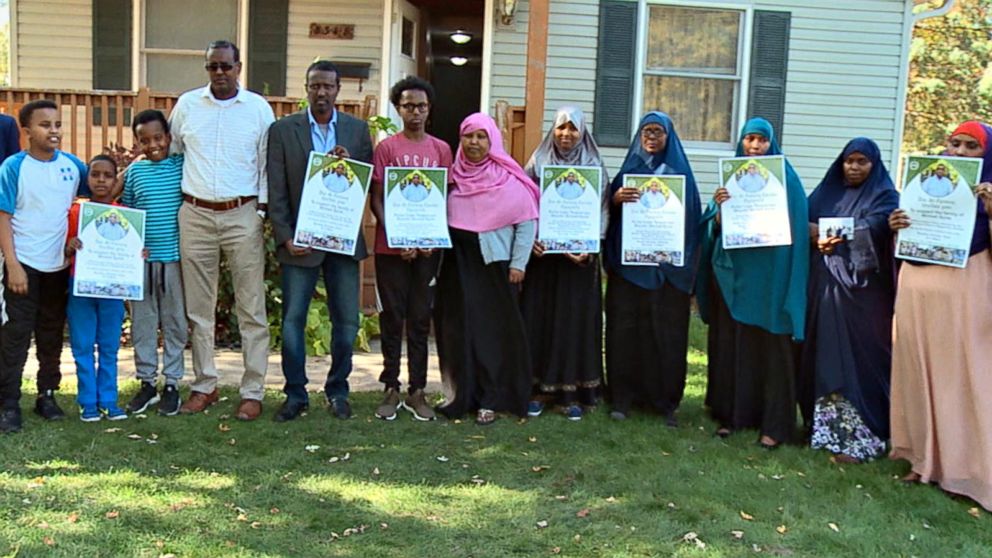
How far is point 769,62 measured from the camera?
33.2 ft

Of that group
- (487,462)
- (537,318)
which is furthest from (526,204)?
(487,462)

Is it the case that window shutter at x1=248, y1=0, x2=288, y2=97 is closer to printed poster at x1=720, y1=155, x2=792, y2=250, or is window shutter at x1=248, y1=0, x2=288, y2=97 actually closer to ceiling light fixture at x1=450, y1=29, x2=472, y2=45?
ceiling light fixture at x1=450, y1=29, x2=472, y2=45

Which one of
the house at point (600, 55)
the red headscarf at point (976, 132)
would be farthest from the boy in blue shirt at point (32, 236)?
the house at point (600, 55)

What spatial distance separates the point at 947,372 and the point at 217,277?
3714 millimetres

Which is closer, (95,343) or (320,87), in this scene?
(320,87)

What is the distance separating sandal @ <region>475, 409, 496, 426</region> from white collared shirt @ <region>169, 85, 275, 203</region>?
167 cm

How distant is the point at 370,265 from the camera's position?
7.84 meters

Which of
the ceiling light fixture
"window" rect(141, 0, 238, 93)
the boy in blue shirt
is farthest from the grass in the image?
the ceiling light fixture

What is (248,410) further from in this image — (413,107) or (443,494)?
(413,107)

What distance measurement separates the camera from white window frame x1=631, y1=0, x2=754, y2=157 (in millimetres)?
9992

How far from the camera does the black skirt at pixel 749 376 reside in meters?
4.67

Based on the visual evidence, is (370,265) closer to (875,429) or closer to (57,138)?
(57,138)

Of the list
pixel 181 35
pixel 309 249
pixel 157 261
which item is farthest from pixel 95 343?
pixel 181 35

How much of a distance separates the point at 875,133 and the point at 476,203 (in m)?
7.35
